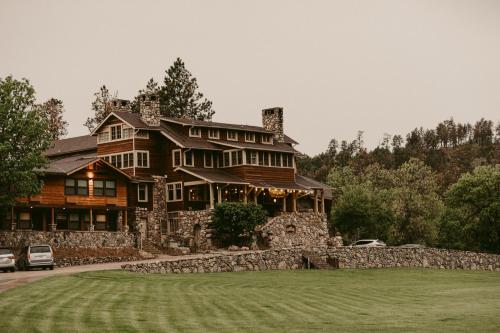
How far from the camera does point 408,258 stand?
63031 millimetres

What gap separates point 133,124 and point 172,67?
33257mm

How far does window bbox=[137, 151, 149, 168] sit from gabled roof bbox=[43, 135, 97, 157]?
24.4 ft

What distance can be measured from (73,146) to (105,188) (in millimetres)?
16030

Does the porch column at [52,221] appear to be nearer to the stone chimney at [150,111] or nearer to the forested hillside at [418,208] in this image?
the stone chimney at [150,111]

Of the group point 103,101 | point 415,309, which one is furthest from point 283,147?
point 415,309

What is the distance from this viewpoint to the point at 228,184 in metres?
65.3

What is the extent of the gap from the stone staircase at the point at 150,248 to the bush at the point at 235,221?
182 inches

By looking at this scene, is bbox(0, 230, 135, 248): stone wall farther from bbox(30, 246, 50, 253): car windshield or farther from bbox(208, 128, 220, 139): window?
bbox(208, 128, 220, 139): window

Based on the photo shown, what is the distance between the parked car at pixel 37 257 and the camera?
1812 inches

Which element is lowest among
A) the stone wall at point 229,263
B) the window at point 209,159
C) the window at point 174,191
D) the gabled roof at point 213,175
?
the stone wall at point 229,263

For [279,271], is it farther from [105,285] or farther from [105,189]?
[105,285]

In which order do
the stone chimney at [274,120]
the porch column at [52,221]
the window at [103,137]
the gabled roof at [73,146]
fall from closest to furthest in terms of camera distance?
the porch column at [52,221]
the window at [103,137]
the gabled roof at [73,146]
the stone chimney at [274,120]

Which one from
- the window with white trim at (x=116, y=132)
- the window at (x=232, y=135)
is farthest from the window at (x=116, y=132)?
the window at (x=232, y=135)

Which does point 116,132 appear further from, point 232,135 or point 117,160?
point 232,135
